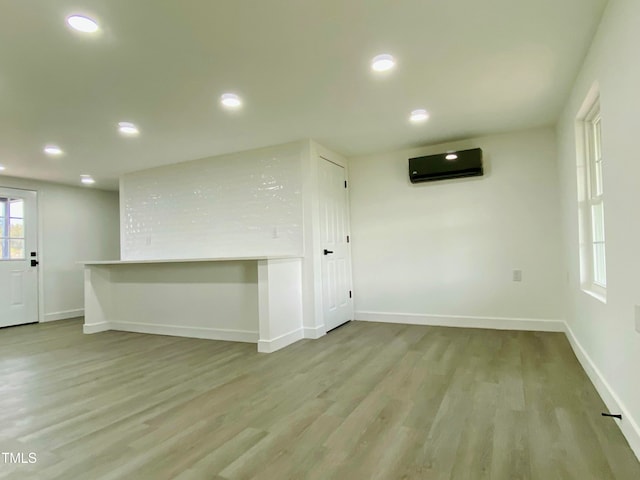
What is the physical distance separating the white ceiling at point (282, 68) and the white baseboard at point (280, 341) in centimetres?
209

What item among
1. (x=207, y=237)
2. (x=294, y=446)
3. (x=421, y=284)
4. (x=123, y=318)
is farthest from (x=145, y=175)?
(x=294, y=446)

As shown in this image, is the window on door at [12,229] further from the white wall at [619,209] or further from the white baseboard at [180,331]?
the white wall at [619,209]

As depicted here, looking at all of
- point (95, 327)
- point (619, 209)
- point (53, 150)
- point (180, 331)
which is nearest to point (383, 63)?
point (619, 209)

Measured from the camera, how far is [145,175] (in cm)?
540

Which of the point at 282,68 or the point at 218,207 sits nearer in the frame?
the point at 282,68

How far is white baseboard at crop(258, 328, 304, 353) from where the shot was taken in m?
3.47

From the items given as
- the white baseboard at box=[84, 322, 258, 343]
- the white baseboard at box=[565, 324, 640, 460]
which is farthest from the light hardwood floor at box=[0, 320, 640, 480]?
the white baseboard at box=[84, 322, 258, 343]

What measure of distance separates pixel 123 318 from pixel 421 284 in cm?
377

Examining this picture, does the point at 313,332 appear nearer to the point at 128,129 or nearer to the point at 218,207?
the point at 218,207

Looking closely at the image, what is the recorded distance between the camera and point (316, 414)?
2113 millimetres

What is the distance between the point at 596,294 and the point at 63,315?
7082 mm

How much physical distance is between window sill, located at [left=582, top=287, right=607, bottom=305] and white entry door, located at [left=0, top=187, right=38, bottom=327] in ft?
22.9

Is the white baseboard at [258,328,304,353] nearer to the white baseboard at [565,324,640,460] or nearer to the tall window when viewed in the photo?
the white baseboard at [565,324,640,460]

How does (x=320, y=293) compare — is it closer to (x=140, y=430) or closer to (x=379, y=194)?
(x=379, y=194)
